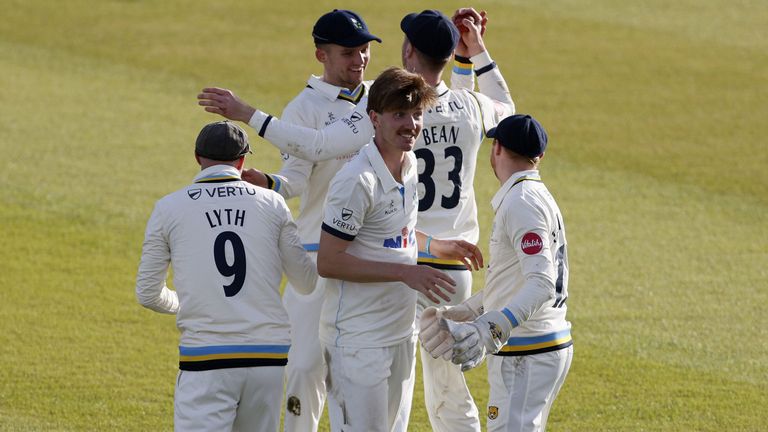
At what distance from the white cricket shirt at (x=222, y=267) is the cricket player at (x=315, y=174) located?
0.78m

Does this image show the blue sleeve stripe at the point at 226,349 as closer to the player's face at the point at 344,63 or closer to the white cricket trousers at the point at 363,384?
the white cricket trousers at the point at 363,384

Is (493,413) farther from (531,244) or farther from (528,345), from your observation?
(531,244)

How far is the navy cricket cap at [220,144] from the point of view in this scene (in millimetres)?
5062

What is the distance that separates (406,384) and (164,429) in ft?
7.35

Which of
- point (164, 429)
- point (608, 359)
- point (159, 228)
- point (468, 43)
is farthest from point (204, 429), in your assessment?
point (608, 359)

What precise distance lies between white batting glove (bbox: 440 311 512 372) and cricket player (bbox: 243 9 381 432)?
3.77ft

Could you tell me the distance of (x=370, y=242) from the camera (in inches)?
196

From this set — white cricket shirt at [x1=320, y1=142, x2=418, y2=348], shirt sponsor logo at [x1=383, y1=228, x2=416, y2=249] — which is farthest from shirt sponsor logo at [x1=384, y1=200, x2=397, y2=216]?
shirt sponsor logo at [x1=383, y1=228, x2=416, y2=249]

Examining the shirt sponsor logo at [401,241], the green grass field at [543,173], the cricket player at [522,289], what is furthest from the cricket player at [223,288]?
the green grass field at [543,173]

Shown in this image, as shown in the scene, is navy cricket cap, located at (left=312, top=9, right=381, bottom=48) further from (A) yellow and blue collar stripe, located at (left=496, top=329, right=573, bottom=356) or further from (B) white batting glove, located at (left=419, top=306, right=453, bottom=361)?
(A) yellow and blue collar stripe, located at (left=496, top=329, right=573, bottom=356)

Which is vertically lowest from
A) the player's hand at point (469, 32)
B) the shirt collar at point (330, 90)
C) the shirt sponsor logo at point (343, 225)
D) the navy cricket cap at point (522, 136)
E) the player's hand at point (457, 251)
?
the player's hand at point (457, 251)

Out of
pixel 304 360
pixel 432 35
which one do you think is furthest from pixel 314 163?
pixel 304 360

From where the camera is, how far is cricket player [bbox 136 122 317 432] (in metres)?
4.93

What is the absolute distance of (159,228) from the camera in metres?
4.97
